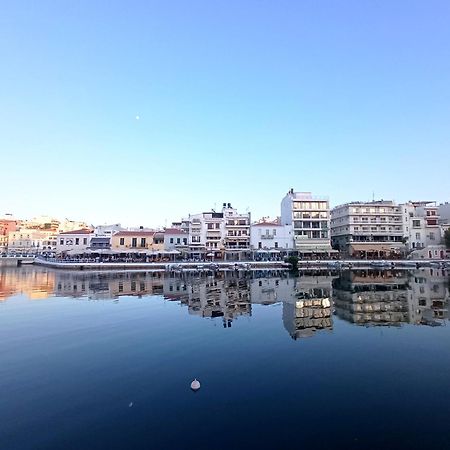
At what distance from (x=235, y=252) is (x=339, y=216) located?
30.1 m

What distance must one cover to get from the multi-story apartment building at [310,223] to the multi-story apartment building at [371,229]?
218 inches

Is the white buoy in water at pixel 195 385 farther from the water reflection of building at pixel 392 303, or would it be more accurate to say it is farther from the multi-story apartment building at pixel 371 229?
the multi-story apartment building at pixel 371 229

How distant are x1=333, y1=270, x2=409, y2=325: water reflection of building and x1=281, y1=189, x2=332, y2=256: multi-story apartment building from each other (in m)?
37.2

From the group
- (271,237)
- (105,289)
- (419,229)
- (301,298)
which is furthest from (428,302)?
(419,229)

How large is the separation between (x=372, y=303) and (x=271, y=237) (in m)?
51.9

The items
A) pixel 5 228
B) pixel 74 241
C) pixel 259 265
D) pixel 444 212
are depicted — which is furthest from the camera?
pixel 5 228

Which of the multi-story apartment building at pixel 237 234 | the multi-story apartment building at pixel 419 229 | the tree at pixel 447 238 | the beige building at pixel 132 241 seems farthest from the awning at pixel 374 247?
the beige building at pixel 132 241

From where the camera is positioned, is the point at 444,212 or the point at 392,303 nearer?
the point at 392,303

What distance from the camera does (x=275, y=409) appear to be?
434 inches

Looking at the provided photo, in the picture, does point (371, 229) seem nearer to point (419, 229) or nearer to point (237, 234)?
point (419, 229)

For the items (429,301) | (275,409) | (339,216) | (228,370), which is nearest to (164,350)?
(228,370)

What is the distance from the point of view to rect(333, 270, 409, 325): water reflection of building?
81.5 feet

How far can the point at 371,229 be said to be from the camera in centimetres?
8350

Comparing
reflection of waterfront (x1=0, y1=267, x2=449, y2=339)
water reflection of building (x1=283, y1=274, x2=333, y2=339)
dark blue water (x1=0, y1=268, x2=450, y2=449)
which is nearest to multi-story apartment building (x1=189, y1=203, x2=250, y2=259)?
reflection of waterfront (x1=0, y1=267, x2=449, y2=339)
